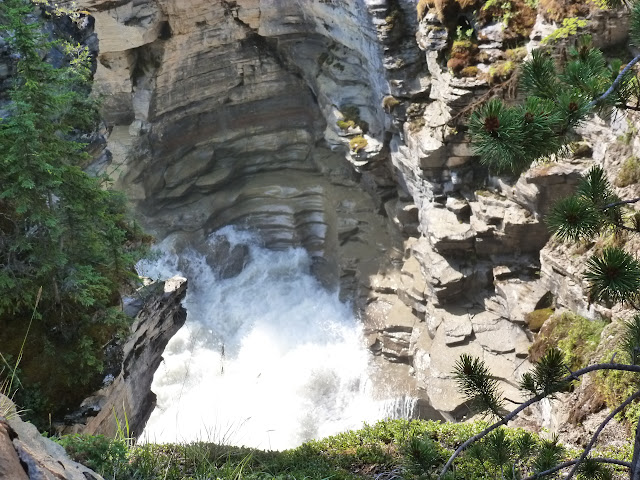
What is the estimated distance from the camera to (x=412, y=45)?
18062mm

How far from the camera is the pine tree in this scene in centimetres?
456

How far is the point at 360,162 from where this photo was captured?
21.1 m

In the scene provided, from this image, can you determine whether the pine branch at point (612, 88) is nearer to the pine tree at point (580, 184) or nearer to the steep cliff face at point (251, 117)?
the pine tree at point (580, 184)

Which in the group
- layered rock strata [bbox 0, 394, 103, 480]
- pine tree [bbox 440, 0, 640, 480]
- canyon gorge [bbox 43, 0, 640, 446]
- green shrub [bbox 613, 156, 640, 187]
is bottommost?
layered rock strata [bbox 0, 394, 103, 480]

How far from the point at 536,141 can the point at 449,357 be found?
41.6 ft

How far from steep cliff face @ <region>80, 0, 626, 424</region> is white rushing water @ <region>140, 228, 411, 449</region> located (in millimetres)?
1025

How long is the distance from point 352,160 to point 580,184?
53.0 ft

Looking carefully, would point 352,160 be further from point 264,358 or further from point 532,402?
point 532,402

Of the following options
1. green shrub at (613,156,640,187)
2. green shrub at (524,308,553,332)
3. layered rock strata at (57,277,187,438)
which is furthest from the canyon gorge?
layered rock strata at (57,277,187,438)

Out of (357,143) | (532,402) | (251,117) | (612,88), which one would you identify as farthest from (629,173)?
(251,117)

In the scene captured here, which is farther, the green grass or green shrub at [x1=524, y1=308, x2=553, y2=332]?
green shrub at [x1=524, y1=308, x2=553, y2=332]

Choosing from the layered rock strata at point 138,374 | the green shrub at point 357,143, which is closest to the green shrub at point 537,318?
the green shrub at point 357,143

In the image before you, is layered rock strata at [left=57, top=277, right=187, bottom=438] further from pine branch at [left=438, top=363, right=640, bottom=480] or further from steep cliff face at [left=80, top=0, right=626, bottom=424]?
steep cliff face at [left=80, top=0, right=626, bottom=424]

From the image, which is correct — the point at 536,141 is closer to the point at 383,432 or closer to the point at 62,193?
the point at 383,432
